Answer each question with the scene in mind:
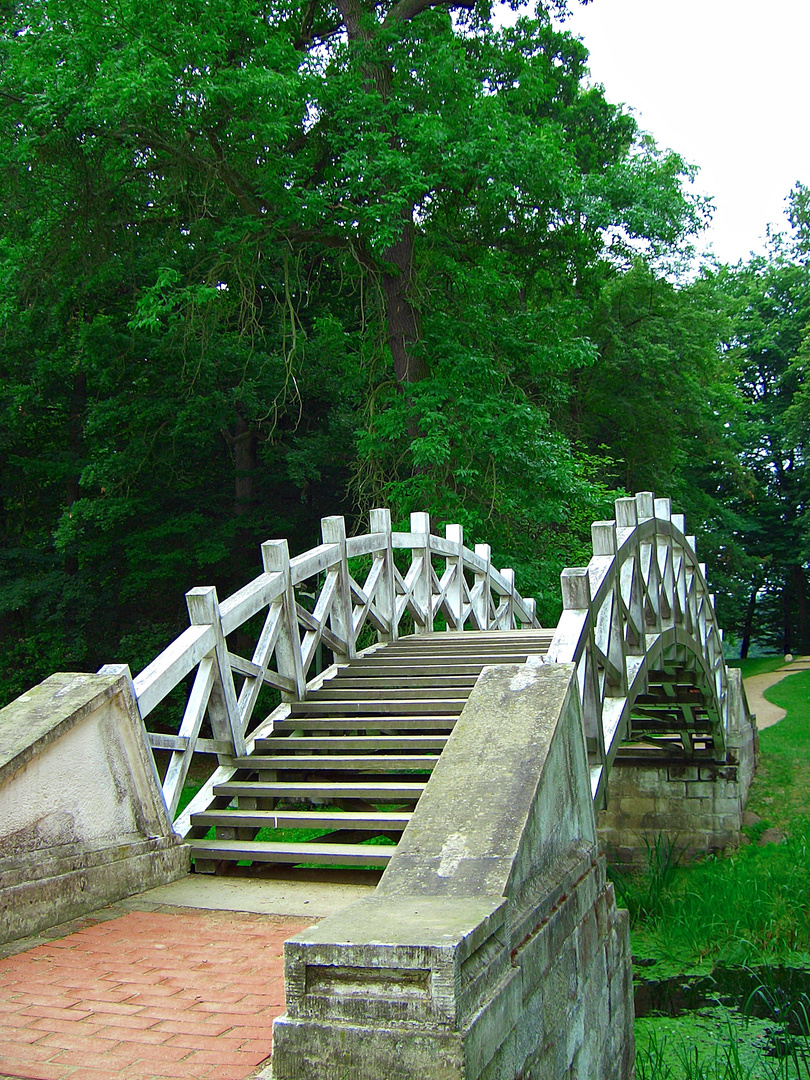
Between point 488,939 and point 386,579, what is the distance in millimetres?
6832

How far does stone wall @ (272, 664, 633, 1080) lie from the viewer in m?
2.70

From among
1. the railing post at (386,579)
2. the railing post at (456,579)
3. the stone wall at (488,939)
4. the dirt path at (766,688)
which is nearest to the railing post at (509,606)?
the railing post at (456,579)

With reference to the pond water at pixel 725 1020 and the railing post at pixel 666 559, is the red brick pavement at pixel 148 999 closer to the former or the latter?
the pond water at pixel 725 1020

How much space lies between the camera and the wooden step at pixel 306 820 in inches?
217

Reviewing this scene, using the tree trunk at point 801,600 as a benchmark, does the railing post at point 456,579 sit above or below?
above

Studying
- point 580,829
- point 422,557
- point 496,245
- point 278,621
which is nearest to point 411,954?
point 580,829

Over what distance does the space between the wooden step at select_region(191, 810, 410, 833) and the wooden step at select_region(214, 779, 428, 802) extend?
97 millimetres

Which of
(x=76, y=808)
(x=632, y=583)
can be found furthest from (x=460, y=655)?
(x=76, y=808)

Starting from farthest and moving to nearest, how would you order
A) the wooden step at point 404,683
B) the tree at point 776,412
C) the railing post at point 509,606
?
the tree at point 776,412 < the railing post at point 509,606 < the wooden step at point 404,683

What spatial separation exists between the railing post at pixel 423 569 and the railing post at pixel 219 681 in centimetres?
425

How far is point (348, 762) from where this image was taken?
613cm

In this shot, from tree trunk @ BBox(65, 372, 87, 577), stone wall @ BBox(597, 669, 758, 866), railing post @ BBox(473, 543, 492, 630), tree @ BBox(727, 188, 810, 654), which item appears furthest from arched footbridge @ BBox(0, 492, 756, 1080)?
tree @ BBox(727, 188, 810, 654)

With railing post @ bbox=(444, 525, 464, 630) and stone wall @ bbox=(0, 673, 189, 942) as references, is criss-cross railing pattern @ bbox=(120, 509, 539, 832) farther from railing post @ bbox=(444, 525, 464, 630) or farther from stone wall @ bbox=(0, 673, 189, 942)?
stone wall @ bbox=(0, 673, 189, 942)

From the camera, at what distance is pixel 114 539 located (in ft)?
71.1
